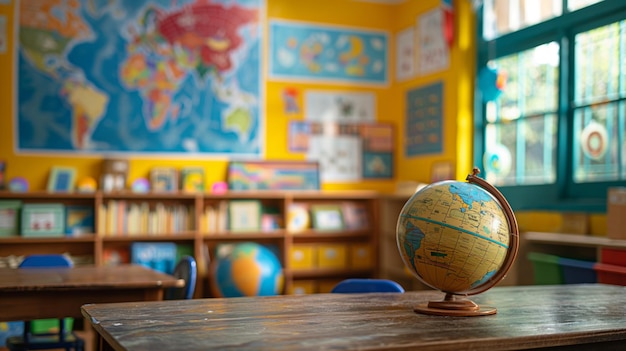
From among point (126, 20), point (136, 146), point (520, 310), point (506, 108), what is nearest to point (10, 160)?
point (136, 146)

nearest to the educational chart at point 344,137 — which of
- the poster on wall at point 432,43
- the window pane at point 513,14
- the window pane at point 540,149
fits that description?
the poster on wall at point 432,43

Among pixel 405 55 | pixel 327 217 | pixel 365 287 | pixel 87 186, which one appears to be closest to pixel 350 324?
pixel 365 287

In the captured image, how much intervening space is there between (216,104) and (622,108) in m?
3.33

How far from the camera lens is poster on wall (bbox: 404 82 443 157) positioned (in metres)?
6.34

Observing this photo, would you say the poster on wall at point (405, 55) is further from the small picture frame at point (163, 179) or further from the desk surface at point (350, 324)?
the desk surface at point (350, 324)

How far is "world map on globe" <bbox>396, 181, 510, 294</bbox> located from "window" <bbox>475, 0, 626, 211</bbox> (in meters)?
2.98

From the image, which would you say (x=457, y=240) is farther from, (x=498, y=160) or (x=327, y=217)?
(x=327, y=217)

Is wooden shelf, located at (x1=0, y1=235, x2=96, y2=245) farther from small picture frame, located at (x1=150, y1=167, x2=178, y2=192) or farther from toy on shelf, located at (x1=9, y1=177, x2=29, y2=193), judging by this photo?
small picture frame, located at (x1=150, y1=167, x2=178, y2=192)

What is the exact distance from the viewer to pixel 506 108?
5812 millimetres

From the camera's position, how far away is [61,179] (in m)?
5.96

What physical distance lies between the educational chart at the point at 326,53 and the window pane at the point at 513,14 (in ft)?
4.20

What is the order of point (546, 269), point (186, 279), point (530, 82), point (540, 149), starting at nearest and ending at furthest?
1. point (186, 279)
2. point (546, 269)
3. point (540, 149)
4. point (530, 82)

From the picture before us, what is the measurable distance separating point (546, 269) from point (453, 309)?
2820 mm

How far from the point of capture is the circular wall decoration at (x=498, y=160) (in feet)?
18.0
